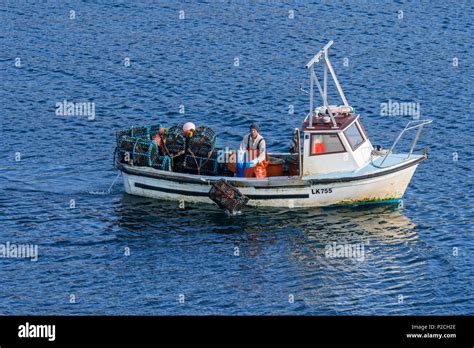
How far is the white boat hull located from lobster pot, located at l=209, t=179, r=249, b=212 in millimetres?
401

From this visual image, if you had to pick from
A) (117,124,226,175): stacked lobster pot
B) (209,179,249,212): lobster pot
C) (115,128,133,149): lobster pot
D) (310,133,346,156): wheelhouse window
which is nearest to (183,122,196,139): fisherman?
(117,124,226,175): stacked lobster pot

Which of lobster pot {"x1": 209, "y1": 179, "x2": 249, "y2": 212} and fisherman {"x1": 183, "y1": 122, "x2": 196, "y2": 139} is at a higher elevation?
fisherman {"x1": 183, "y1": 122, "x2": 196, "y2": 139}

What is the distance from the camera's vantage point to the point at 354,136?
133 feet

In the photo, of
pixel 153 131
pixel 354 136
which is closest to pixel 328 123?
pixel 354 136

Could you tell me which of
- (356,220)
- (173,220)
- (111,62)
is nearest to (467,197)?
(356,220)

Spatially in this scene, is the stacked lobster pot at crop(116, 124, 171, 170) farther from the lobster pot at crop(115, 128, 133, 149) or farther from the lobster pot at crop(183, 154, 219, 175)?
the lobster pot at crop(183, 154, 219, 175)

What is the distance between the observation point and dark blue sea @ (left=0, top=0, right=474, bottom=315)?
35.0 metres

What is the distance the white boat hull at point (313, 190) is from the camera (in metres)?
40.1

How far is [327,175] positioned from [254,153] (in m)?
2.56

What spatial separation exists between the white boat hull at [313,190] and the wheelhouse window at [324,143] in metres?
1.06

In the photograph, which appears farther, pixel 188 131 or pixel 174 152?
pixel 174 152

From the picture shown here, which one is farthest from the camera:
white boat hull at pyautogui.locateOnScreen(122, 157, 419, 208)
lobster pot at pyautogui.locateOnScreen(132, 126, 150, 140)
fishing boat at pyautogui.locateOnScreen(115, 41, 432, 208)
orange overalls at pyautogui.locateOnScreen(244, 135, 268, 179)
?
lobster pot at pyautogui.locateOnScreen(132, 126, 150, 140)

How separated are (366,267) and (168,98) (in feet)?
61.7

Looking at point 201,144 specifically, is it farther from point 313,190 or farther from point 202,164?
point 313,190
